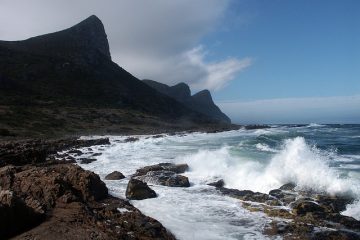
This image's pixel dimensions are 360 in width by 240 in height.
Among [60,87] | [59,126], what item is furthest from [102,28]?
[59,126]

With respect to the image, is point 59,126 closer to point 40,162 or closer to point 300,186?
point 40,162

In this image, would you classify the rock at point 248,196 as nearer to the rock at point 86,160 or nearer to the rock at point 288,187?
the rock at point 288,187

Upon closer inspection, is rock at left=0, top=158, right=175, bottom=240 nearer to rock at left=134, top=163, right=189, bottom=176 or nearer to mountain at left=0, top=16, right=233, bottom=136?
rock at left=134, top=163, right=189, bottom=176

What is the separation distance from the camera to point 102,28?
122000 millimetres

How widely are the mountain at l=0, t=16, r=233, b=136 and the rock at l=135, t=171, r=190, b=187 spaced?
25.7m

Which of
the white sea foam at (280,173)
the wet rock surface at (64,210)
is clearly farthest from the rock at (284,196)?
the wet rock surface at (64,210)

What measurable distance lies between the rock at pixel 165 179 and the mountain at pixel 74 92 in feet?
84.4

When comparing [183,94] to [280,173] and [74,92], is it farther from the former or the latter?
[280,173]

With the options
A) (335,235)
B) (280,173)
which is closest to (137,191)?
(335,235)

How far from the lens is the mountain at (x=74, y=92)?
54344 millimetres

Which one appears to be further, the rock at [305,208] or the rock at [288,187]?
the rock at [288,187]

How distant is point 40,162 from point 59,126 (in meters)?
31.6

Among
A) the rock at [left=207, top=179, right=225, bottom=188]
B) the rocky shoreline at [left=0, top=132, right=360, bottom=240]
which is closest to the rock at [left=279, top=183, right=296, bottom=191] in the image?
the rocky shoreline at [left=0, top=132, right=360, bottom=240]

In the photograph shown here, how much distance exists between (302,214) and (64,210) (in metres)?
7.35
